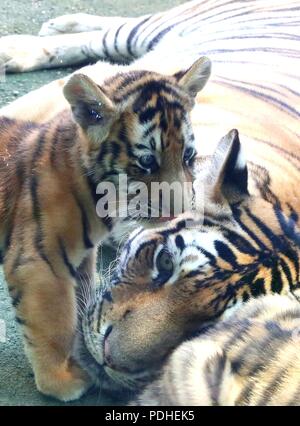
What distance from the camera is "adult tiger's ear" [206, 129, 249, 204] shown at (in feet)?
8.13

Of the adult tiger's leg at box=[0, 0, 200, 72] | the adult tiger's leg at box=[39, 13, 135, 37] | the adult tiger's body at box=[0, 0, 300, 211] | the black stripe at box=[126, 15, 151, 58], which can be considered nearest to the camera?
the adult tiger's body at box=[0, 0, 300, 211]

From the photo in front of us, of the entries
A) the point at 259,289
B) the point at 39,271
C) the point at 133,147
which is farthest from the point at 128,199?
the point at 259,289

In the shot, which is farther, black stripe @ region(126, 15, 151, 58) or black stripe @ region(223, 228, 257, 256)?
black stripe @ region(126, 15, 151, 58)

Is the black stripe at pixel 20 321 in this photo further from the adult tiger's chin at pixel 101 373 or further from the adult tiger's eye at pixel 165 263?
the adult tiger's eye at pixel 165 263

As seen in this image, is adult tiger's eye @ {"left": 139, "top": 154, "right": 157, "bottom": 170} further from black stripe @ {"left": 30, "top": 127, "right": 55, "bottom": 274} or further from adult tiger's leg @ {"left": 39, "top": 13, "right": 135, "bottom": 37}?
adult tiger's leg @ {"left": 39, "top": 13, "right": 135, "bottom": 37}

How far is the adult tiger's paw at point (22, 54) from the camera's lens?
4387mm

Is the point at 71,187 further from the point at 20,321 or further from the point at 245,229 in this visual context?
the point at 245,229

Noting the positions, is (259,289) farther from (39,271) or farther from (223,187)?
(39,271)

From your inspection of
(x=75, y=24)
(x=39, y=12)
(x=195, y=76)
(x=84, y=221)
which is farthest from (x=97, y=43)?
(x=84, y=221)

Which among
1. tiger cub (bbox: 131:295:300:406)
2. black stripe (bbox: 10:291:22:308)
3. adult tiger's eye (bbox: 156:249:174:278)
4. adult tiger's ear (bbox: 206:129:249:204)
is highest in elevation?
adult tiger's ear (bbox: 206:129:249:204)

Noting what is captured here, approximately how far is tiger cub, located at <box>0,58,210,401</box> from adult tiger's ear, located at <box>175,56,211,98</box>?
0.23 ft

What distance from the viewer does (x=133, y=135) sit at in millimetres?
2535

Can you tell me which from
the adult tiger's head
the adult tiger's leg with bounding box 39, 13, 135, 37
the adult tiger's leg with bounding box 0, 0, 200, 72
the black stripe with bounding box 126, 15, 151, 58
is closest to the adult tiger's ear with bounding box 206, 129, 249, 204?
the adult tiger's head

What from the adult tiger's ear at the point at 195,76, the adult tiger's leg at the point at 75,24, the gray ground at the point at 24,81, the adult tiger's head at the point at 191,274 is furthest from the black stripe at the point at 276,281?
the adult tiger's leg at the point at 75,24
